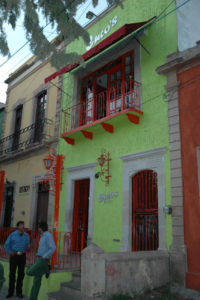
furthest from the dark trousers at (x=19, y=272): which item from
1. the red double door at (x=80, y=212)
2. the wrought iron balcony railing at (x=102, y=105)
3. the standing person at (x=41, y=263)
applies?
the wrought iron balcony railing at (x=102, y=105)

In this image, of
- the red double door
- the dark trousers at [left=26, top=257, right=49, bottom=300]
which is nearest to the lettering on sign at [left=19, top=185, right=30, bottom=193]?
the red double door

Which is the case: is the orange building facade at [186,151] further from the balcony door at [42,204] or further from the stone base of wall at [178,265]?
the balcony door at [42,204]

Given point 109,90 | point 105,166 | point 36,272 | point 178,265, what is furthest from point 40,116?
point 178,265

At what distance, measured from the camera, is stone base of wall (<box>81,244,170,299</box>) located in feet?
17.2

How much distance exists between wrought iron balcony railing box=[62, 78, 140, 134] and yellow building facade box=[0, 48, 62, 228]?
3.44ft

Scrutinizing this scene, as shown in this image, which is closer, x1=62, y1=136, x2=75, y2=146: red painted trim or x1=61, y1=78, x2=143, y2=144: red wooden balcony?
x1=61, y1=78, x2=143, y2=144: red wooden balcony

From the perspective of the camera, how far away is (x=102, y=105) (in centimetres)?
1067

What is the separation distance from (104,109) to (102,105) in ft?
0.64

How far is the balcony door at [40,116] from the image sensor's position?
12.8 metres

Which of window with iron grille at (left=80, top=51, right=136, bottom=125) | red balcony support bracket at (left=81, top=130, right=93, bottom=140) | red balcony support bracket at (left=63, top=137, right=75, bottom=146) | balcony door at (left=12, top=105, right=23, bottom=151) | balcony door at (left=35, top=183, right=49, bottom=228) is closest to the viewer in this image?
window with iron grille at (left=80, top=51, right=136, bottom=125)

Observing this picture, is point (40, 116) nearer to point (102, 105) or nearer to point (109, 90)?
point (102, 105)

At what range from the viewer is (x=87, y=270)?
5309 millimetres

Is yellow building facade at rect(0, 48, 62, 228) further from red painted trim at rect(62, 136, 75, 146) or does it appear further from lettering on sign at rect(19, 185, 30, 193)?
red painted trim at rect(62, 136, 75, 146)

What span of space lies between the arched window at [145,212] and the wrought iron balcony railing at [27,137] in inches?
201
